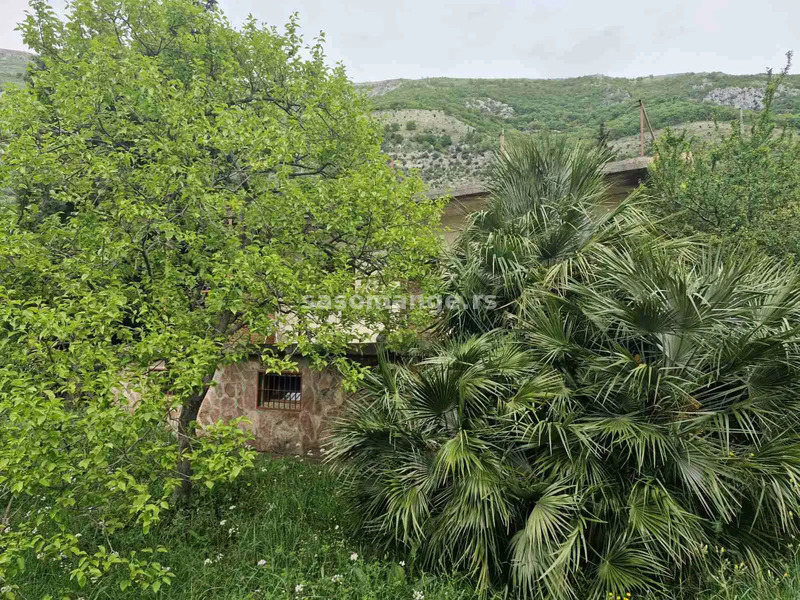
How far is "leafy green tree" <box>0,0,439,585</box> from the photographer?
4305 millimetres

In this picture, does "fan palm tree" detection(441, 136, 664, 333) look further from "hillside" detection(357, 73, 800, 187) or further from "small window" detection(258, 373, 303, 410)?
"hillside" detection(357, 73, 800, 187)

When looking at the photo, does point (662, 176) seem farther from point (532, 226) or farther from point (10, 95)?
point (10, 95)

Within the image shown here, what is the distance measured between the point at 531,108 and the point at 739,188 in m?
46.3

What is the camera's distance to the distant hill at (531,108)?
32.3 meters

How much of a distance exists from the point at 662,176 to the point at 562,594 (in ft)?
24.5

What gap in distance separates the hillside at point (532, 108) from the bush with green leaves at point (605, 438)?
23544 millimetres

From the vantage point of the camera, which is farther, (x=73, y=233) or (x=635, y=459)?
(x=73, y=233)

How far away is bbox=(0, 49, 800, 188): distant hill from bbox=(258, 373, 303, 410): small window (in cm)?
1844

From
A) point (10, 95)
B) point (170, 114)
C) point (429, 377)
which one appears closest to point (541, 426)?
point (429, 377)

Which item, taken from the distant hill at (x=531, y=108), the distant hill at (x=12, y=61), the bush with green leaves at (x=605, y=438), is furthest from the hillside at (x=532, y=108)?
the distant hill at (x=12, y=61)

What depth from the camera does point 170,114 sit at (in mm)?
6039

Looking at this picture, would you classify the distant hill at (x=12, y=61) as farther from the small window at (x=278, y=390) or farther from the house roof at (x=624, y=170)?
the house roof at (x=624, y=170)

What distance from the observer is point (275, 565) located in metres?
5.51

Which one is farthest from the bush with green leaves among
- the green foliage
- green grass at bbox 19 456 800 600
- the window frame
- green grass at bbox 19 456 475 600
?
the window frame
